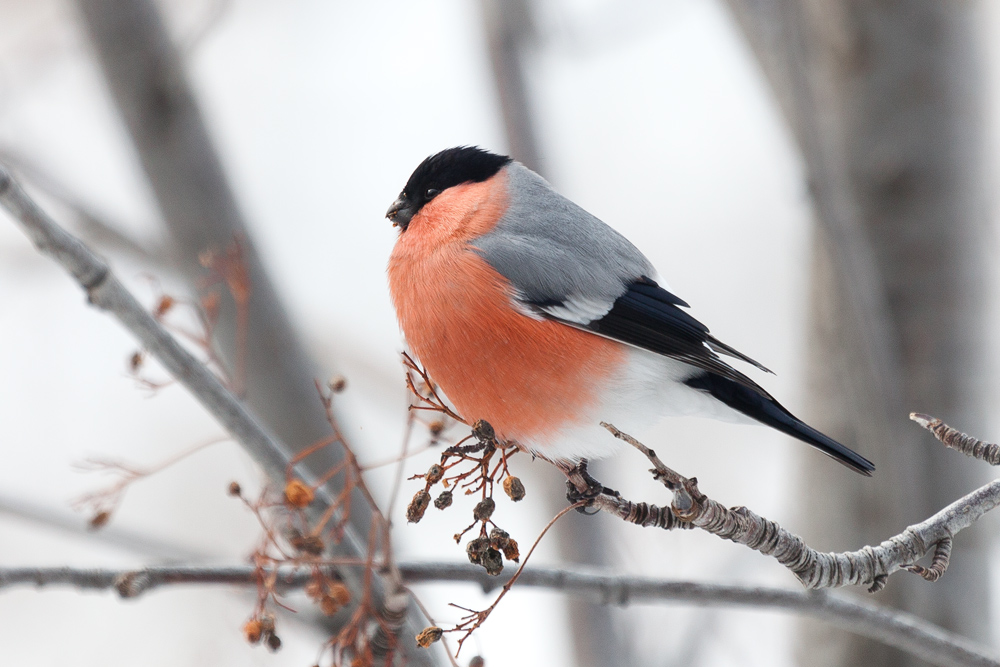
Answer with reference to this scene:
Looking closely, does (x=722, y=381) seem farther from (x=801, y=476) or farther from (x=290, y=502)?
(x=801, y=476)

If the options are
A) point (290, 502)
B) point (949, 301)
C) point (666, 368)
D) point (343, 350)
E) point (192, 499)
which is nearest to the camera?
point (290, 502)

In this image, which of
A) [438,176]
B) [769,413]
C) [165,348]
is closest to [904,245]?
[769,413]

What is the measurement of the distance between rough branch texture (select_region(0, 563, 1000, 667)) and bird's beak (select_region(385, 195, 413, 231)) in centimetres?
72

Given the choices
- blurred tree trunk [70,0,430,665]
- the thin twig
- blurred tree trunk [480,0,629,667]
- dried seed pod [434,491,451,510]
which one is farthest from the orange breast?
blurred tree trunk [480,0,629,667]

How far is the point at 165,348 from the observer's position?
1.27 m

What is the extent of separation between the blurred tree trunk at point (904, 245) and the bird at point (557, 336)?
1.06 metres

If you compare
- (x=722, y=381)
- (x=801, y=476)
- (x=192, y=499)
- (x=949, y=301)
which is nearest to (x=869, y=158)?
(x=949, y=301)

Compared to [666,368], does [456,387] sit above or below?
below

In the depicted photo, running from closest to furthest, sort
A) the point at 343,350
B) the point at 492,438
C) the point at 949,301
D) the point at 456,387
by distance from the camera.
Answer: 1. the point at 492,438
2. the point at 456,387
3. the point at 949,301
4. the point at 343,350

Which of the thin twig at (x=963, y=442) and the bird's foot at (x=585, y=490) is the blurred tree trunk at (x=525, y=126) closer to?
the bird's foot at (x=585, y=490)

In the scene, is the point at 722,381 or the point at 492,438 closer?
the point at 492,438

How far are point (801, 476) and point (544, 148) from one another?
129 centimetres

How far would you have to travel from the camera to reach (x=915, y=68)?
2.58 m

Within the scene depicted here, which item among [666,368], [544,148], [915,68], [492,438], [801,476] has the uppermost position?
[915,68]
